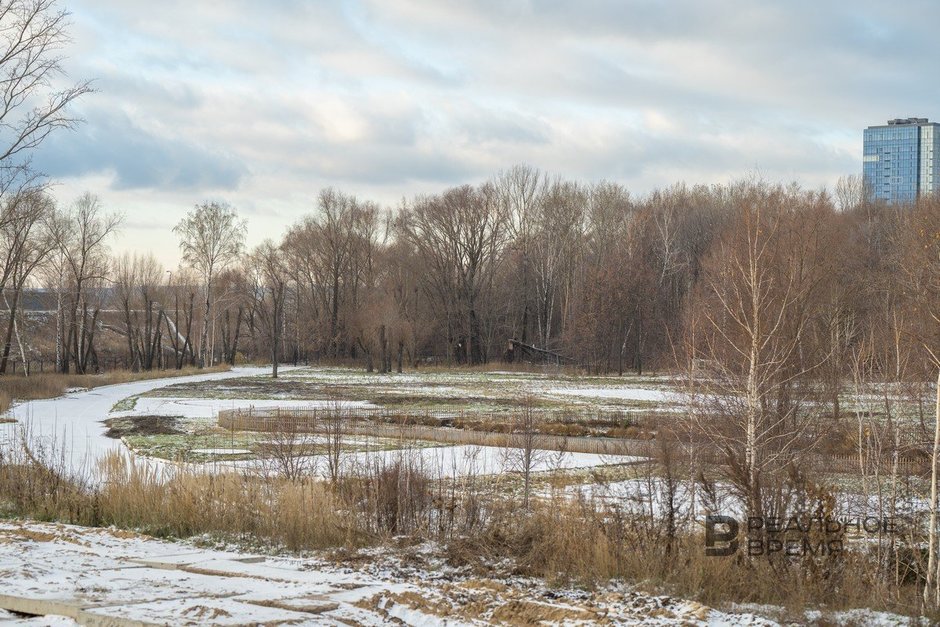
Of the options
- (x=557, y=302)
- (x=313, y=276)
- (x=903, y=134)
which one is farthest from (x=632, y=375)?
(x=903, y=134)

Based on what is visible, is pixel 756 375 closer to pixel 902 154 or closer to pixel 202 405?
pixel 202 405

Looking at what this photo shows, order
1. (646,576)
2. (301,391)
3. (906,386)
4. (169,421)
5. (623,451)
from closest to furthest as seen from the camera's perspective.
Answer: (646,576) < (906,386) < (623,451) < (169,421) < (301,391)

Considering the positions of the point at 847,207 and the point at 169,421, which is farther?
the point at 847,207

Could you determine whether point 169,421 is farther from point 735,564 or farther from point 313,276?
point 313,276

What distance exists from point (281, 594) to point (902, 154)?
19453 centimetres

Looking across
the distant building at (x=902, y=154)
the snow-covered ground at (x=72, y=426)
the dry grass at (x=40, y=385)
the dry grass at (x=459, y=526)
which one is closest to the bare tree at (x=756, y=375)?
→ the dry grass at (x=459, y=526)

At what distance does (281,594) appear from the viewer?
7832 mm

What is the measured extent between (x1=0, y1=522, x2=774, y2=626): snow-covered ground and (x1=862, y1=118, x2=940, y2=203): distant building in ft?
574

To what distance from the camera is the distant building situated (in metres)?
169

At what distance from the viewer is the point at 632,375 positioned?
202 ft

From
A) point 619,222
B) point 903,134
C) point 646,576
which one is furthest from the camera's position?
point 903,134

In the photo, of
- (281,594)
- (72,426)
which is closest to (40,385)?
(72,426)

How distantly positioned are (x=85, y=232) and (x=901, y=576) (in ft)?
206

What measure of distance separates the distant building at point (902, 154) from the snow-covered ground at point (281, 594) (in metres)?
175
